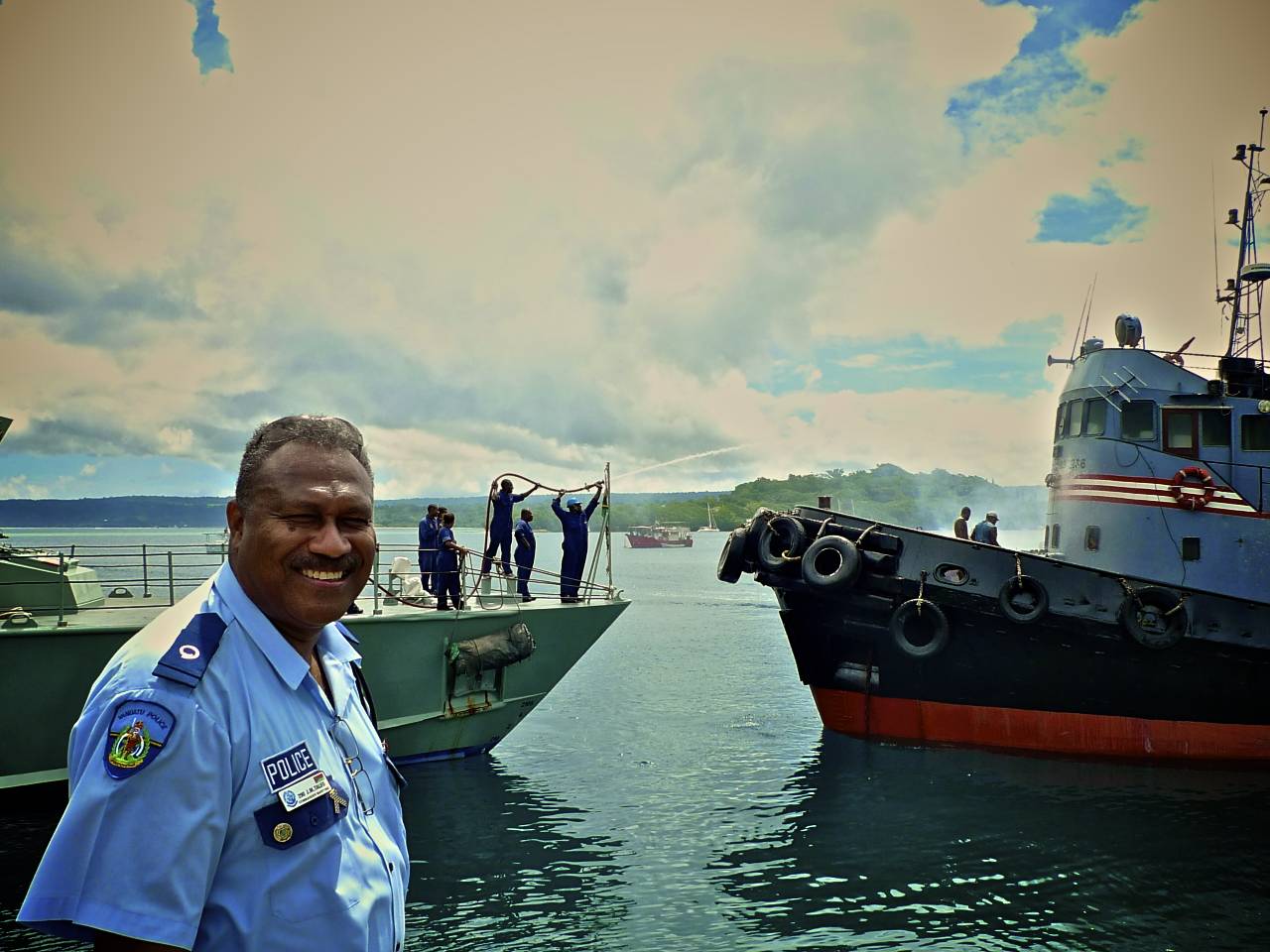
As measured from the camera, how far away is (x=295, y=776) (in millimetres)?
1620

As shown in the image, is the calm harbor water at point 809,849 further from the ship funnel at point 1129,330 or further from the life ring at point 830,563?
the ship funnel at point 1129,330

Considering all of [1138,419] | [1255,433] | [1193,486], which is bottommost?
[1193,486]

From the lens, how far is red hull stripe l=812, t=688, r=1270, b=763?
1223cm

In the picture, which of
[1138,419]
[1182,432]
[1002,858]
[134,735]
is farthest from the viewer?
[1138,419]

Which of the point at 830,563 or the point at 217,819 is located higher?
the point at 217,819

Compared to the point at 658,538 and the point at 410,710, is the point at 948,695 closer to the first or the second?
the point at 410,710

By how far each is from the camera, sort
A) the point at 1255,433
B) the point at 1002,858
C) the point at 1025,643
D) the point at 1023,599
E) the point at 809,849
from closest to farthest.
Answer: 1. the point at 1002,858
2. the point at 809,849
3. the point at 1023,599
4. the point at 1025,643
5. the point at 1255,433

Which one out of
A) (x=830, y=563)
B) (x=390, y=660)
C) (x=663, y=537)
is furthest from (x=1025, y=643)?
(x=663, y=537)

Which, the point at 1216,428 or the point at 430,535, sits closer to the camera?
the point at 430,535

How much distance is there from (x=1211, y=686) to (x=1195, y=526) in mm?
2237

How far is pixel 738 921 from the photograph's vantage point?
7.76m

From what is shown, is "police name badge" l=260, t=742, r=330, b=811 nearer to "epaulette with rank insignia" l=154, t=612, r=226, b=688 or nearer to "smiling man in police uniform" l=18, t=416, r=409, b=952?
"smiling man in police uniform" l=18, t=416, r=409, b=952

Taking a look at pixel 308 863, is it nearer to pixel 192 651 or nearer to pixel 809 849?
pixel 192 651

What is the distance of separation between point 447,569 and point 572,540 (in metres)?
1.97
